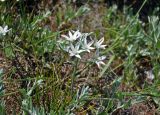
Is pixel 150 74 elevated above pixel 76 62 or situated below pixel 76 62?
below

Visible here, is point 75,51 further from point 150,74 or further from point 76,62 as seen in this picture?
point 150,74

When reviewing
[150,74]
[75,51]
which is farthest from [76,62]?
[150,74]

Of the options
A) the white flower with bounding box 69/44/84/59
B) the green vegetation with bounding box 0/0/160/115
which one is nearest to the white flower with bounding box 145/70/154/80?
the green vegetation with bounding box 0/0/160/115

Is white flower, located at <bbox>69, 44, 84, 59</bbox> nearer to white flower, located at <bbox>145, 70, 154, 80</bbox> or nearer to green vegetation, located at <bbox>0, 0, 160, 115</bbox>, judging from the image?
green vegetation, located at <bbox>0, 0, 160, 115</bbox>

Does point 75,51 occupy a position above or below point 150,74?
above

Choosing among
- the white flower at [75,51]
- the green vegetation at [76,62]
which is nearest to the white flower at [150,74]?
the green vegetation at [76,62]

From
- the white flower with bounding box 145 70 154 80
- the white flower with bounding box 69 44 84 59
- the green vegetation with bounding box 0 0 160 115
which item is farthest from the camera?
the white flower with bounding box 145 70 154 80

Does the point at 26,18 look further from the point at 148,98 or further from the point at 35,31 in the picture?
the point at 148,98

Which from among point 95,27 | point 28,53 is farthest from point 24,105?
point 95,27

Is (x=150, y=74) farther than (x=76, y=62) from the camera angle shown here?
Yes
